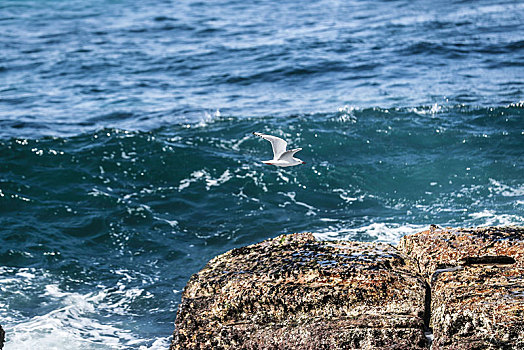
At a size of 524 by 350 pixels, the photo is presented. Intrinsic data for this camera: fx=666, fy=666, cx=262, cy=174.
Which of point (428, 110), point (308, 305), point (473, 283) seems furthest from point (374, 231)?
point (428, 110)

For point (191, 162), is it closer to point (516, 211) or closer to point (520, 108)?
point (516, 211)

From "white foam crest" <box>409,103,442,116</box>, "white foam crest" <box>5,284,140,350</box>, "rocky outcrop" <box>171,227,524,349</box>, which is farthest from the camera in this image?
"white foam crest" <box>409,103,442,116</box>

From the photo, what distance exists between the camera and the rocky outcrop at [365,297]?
5.94 metres

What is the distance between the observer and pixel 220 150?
A: 53.9ft

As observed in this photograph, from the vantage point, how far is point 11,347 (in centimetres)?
891

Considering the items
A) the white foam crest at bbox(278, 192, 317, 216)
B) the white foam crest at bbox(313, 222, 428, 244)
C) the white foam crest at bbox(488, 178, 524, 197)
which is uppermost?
the white foam crest at bbox(488, 178, 524, 197)

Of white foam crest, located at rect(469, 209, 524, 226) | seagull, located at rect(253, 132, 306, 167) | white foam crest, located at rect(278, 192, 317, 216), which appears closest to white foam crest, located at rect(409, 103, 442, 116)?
white foam crest, located at rect(278, 192, 317, 216)

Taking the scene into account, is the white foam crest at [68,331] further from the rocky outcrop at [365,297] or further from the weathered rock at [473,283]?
the weathered rock at [473,283]

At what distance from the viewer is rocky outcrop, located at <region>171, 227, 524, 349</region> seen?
594 cm

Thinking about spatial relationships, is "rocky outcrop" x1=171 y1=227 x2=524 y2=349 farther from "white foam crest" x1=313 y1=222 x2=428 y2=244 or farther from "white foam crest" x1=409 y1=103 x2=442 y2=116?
"white foam crest" x1=409 y1=103 x2=442 y2=116

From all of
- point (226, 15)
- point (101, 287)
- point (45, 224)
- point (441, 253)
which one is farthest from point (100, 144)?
A: point (226, 15)

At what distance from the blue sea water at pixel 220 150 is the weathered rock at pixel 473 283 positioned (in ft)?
13.1

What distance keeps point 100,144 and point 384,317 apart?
12022 mm

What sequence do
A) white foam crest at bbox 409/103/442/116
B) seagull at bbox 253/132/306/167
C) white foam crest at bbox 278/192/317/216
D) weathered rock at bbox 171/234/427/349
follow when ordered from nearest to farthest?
weathered rock at bbox 171/234/427/349 < seagull at bbox 253/132/306/167 < white foam crest at bbox 278/192/317/216 < white foam crest at bbox 409/103/442/116
